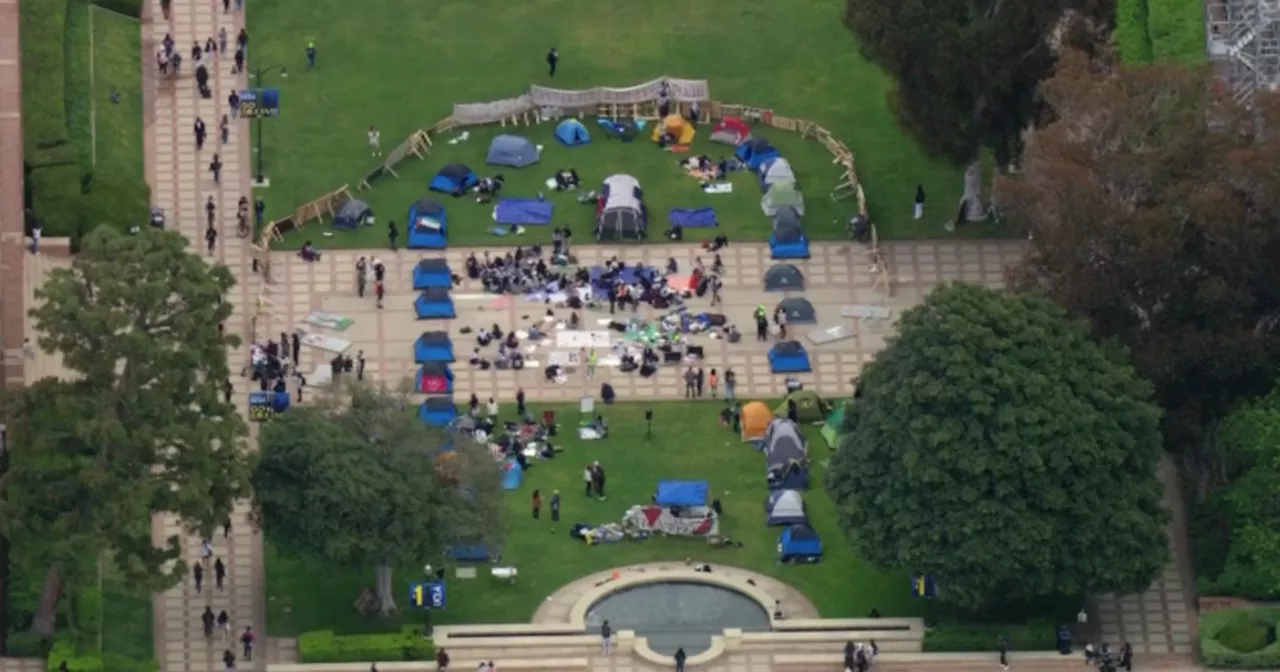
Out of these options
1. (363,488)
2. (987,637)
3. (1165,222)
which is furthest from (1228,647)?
(363,488)

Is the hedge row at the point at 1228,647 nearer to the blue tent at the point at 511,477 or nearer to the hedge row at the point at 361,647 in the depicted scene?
the blue tent at the point at 511,477

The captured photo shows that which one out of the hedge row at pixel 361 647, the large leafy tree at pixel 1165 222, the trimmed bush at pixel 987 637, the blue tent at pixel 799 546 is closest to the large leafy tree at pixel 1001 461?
the trimmed bush at pixel 987 637

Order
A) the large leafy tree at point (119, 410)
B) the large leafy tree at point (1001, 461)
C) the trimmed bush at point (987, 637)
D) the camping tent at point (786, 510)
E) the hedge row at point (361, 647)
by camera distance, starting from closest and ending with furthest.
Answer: the large leafy tree at point (119, 410)
the large leafy tree at point (1001, 461)
the hedge row at point (361, 647)
the trimmed bush at point (987, 637)
the camping tent at point (786, 510)

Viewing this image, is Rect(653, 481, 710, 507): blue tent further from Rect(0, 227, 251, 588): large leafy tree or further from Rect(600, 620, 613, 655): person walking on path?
Rect(0, 227, 251, 588): large leafy tree

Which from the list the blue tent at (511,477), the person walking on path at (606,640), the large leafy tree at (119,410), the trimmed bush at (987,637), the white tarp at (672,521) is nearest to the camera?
the large leafy tree at (119,410)

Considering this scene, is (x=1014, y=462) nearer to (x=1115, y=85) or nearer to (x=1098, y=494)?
(x=1098, y=494)

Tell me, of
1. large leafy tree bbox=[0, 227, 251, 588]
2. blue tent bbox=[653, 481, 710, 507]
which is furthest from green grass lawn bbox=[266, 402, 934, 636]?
large leafy tree bbox=[0, 227, 251, 588]

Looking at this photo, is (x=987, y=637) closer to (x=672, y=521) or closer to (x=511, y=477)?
(x=672, y=521)
